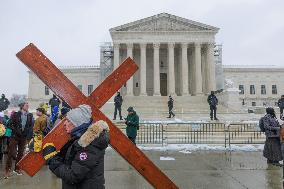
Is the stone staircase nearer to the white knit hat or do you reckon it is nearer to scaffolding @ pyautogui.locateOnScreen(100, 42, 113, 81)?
scaffolding @ pyautogui.locateOnScreen(100, 42, 113, 81)

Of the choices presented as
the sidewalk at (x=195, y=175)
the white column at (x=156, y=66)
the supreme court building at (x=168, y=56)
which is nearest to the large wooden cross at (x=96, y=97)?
the sidewalk at (x=195, y=175)

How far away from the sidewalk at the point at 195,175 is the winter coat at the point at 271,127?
3.29ft

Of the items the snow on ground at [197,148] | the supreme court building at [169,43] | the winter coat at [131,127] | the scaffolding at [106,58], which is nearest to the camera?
the winter coat at [131,127]

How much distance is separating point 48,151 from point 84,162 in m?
0.40

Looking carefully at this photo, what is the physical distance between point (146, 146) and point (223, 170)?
705 centimetres

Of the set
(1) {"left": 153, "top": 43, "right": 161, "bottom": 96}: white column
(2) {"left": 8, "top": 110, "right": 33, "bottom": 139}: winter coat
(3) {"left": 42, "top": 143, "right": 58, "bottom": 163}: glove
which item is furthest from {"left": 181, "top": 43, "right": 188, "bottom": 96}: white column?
(3) {"left": 42, "top": 143, "right": 58, "bottom": 163}: glove

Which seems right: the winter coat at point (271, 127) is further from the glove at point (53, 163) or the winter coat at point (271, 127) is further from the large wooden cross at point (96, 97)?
the glove at point (53, 163)

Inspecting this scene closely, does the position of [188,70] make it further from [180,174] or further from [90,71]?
[180,174]

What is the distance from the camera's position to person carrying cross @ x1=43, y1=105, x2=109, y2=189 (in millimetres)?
3268

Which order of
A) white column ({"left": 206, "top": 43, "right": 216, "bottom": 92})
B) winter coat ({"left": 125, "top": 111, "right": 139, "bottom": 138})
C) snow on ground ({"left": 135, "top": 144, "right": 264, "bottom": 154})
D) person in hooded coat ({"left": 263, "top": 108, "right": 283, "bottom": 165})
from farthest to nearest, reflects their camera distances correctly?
white column ({"left": 206, "top": 43, "right": 216, "bottom": 92})
snow on ground ({"left": 135, "top": 144, "right": 264, "bottom": 154})
winter coat ({"left": 125, "top": 111, "right": 139, "bottom": 138})
person in hooded coat ({"left": 263, "top": 108, "right": 283, "bottom": 165})

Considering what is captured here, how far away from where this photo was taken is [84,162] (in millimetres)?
3256

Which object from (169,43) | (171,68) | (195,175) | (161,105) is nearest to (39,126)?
(195,175)

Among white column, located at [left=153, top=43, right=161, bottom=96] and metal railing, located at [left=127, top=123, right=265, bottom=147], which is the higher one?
white column, located at [left=153, top=43, right=161, bottom=96]

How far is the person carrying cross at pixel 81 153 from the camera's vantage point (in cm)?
327
